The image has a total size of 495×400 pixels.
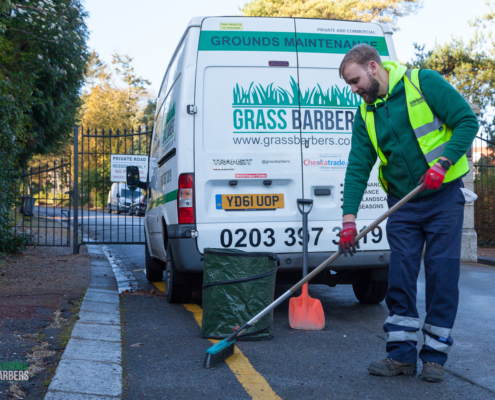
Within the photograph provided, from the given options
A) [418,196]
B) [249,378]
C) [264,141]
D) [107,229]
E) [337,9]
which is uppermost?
[337,9]

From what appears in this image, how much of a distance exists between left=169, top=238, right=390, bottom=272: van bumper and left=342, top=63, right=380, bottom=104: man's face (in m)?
1.96

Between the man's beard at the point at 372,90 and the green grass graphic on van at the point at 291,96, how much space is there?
178 cm

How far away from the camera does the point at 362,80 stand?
3.37m

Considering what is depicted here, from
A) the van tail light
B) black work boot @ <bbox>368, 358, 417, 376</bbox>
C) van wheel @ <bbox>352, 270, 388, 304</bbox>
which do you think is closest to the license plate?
the van tail light

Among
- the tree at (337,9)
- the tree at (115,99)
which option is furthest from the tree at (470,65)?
the tree at (115,99)

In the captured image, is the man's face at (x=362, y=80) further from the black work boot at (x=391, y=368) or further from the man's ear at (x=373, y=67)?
the black work boot at (x=391, y=368)

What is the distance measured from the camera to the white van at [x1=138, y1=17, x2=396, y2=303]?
496 cm

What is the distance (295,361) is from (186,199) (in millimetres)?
1839

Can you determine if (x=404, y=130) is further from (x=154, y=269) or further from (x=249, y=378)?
(x=154, y=269)

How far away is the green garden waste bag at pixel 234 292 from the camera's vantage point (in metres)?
4.25

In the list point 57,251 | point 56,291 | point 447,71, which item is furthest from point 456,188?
point 447,71

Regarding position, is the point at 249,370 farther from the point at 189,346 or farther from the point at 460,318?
the point at 460,318

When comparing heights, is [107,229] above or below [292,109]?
below

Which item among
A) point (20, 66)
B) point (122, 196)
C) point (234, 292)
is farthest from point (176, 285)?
point (122, 196)
